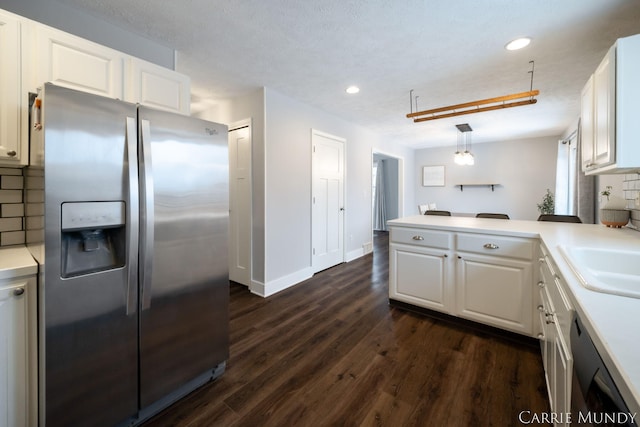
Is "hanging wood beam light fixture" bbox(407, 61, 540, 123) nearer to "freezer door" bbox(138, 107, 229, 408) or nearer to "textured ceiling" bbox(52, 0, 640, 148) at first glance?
"textured ceiling" bbox(52, 0, 640, 148)

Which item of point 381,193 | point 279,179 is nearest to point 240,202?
point 279,179

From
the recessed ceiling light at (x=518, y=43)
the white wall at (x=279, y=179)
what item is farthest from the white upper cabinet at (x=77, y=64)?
the recessed ceiling light at (x=518, y=43)

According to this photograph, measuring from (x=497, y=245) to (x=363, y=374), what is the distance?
1445 millimetres

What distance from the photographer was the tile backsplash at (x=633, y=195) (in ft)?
6.81

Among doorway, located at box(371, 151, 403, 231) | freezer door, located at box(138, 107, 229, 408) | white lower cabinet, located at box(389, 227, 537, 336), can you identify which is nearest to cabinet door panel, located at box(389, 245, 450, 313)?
white lower cabinet, located at box(389, 227, 537, 336)

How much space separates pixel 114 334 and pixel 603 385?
70.9 inches

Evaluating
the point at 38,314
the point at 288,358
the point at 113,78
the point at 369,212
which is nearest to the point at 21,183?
the point at 113,78

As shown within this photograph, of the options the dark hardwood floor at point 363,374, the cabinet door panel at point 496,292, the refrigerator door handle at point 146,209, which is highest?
the refrigerator door handle at point 146,209

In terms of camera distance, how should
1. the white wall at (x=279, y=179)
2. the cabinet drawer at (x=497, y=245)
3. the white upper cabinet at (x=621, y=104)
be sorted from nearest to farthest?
the white upper cabinet at (x=621, y=104) → the cabinet drawer at (x=497, y=245) → the white wall at (x=279, y=179)

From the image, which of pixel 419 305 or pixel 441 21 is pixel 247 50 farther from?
pixel 419 305

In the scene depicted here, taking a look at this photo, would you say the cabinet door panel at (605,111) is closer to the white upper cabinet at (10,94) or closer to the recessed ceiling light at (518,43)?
the recessed ceiling light at (518,43)

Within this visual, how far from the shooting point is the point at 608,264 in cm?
146

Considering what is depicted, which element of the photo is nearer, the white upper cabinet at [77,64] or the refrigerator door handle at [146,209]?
the refrigerator door handle at [146,209]

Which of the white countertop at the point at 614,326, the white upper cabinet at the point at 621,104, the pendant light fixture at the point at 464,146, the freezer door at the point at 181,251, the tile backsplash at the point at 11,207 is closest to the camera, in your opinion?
the white countertop at the point at 614,326
